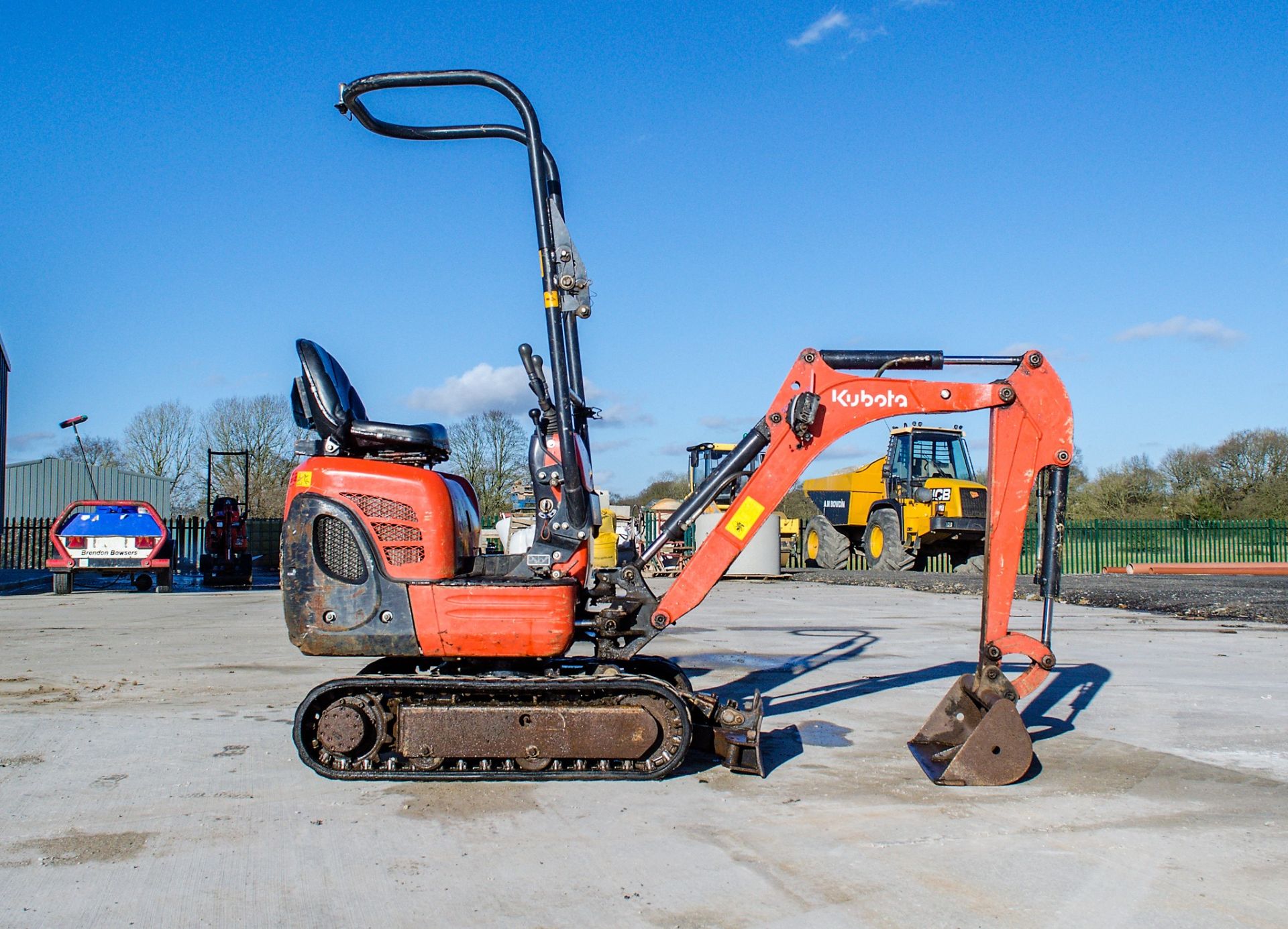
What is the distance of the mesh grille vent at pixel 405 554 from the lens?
17.9 feet

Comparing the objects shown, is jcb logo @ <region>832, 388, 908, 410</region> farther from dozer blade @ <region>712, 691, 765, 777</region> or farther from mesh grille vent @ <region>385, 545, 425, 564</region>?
mesh grille vent @ <region>385, 545, 425, 564</region>

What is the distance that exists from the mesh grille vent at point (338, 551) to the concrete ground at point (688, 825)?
1.05 m

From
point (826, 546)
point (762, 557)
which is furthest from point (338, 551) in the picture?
point (826, 546)

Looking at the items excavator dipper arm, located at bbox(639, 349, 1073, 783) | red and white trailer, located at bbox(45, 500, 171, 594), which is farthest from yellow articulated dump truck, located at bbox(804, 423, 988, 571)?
excavator dipper arm, located at bbox(639, 349, 1073, 783)

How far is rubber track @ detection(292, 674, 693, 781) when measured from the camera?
5.20 m

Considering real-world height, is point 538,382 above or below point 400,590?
above

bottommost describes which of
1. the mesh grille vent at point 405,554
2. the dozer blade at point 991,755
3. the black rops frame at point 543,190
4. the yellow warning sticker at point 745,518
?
the dozer blade at point 991,755

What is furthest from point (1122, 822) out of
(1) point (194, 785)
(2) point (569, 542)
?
(1) point (194, 785)

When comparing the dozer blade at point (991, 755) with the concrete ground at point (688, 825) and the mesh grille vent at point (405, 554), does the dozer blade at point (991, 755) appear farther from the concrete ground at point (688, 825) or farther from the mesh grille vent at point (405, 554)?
the mesh grille vent at point (405, 554)

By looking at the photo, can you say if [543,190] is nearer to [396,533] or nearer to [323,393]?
[323,393]

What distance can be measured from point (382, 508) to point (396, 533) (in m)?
0.15

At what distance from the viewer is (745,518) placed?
19.2 ft

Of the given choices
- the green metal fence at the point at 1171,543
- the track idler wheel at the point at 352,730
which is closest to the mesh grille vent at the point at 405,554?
the track idler wheel at the point at 352,730

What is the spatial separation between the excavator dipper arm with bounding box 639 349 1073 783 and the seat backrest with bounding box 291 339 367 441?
2.03 meters
